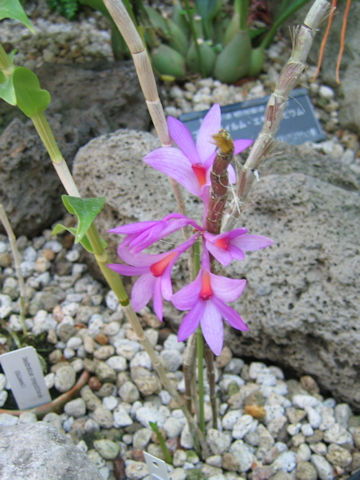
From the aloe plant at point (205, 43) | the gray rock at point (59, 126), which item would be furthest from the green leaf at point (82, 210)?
the aloe plant at point (205, 43)

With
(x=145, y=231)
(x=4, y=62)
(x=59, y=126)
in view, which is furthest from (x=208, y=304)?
(x=59, y=126)

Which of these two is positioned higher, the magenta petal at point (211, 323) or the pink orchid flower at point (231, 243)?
the pink orchid flower at point (231, 243)

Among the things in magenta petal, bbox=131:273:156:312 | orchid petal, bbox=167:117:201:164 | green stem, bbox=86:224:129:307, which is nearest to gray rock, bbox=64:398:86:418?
green stem, bbox=86:224:129:307

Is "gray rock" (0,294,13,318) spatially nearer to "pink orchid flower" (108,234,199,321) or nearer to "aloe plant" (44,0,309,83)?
"pink orchid flower" (108,234,199,321)

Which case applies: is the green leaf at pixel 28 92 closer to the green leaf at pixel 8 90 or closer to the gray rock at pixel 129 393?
the green leaf at pixel 8 90

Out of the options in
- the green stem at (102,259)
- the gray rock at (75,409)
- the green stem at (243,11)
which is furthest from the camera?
the green stem at (243,11)

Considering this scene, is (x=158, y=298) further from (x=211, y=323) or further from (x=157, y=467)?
(x=157, y=467)
